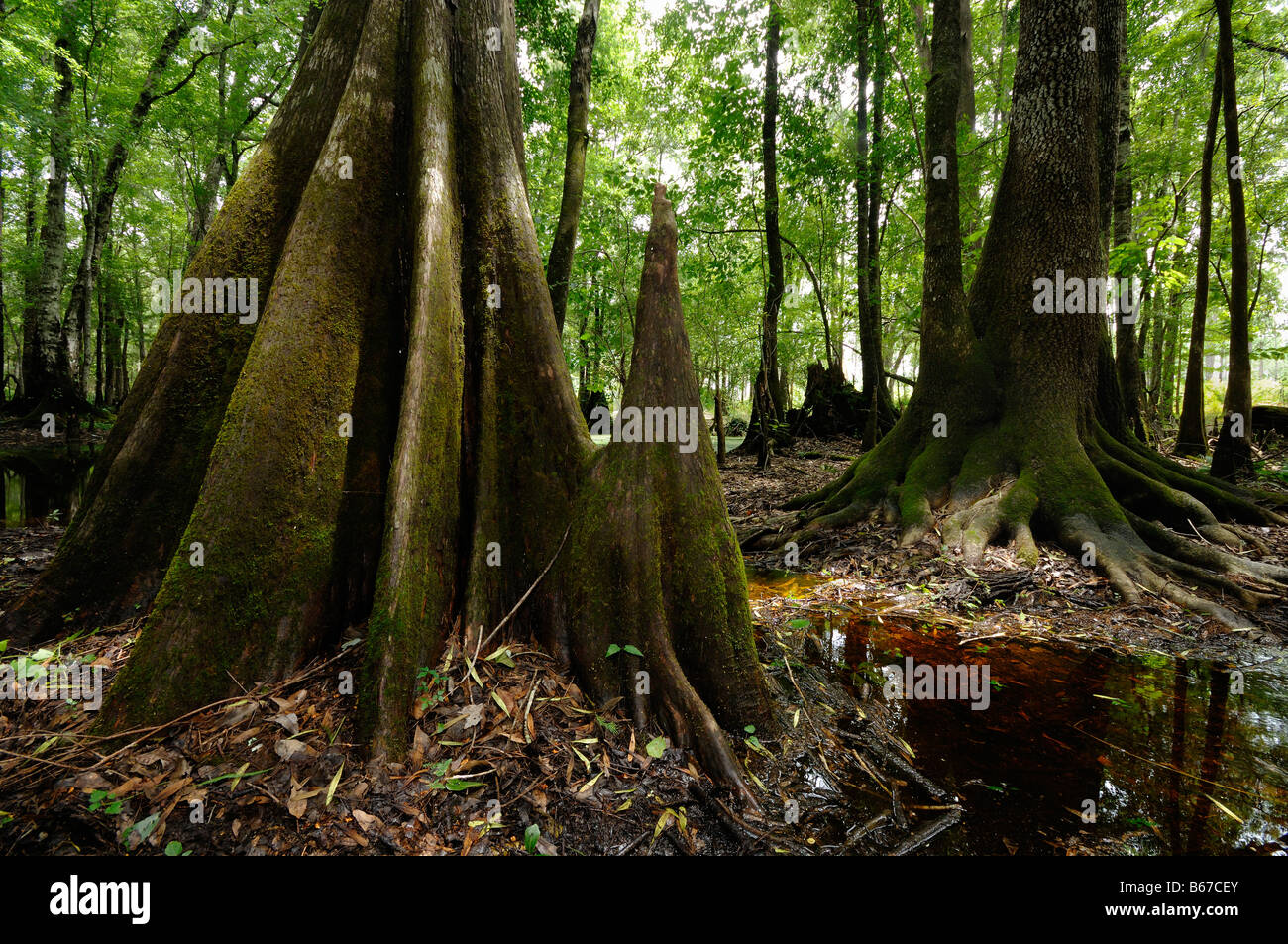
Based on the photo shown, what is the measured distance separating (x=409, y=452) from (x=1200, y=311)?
12473 millimetres

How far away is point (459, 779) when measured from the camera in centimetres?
214

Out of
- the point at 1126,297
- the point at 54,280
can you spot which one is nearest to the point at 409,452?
the point at 1126,297

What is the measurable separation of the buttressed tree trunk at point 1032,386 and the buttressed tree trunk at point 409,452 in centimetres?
413

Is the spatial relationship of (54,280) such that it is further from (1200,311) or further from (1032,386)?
(1200,311)

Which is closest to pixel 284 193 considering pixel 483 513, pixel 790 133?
pixel 483 513

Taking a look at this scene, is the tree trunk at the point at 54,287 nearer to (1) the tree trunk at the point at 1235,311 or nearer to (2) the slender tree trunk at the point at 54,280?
(2) the slender tree trunk at the point at 54,280

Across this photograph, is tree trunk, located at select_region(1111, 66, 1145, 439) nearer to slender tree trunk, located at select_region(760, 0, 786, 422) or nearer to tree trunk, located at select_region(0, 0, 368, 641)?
slender tree trunk, located at select_region(760, 0, 786, 422)

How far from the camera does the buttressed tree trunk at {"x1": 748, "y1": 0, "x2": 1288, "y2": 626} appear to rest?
215 inches

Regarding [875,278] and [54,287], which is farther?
[54,287]

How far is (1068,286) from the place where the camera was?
6078mm

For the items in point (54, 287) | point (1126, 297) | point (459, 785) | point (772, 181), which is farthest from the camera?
point (54, 287)

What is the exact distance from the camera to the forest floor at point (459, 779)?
1879 millimetres

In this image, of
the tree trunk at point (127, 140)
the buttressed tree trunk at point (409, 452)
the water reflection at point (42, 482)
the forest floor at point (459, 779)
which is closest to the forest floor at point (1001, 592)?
the forest floor at point (459, 779)

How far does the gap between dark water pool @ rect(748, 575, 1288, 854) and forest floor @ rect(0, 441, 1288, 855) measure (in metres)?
0.09
